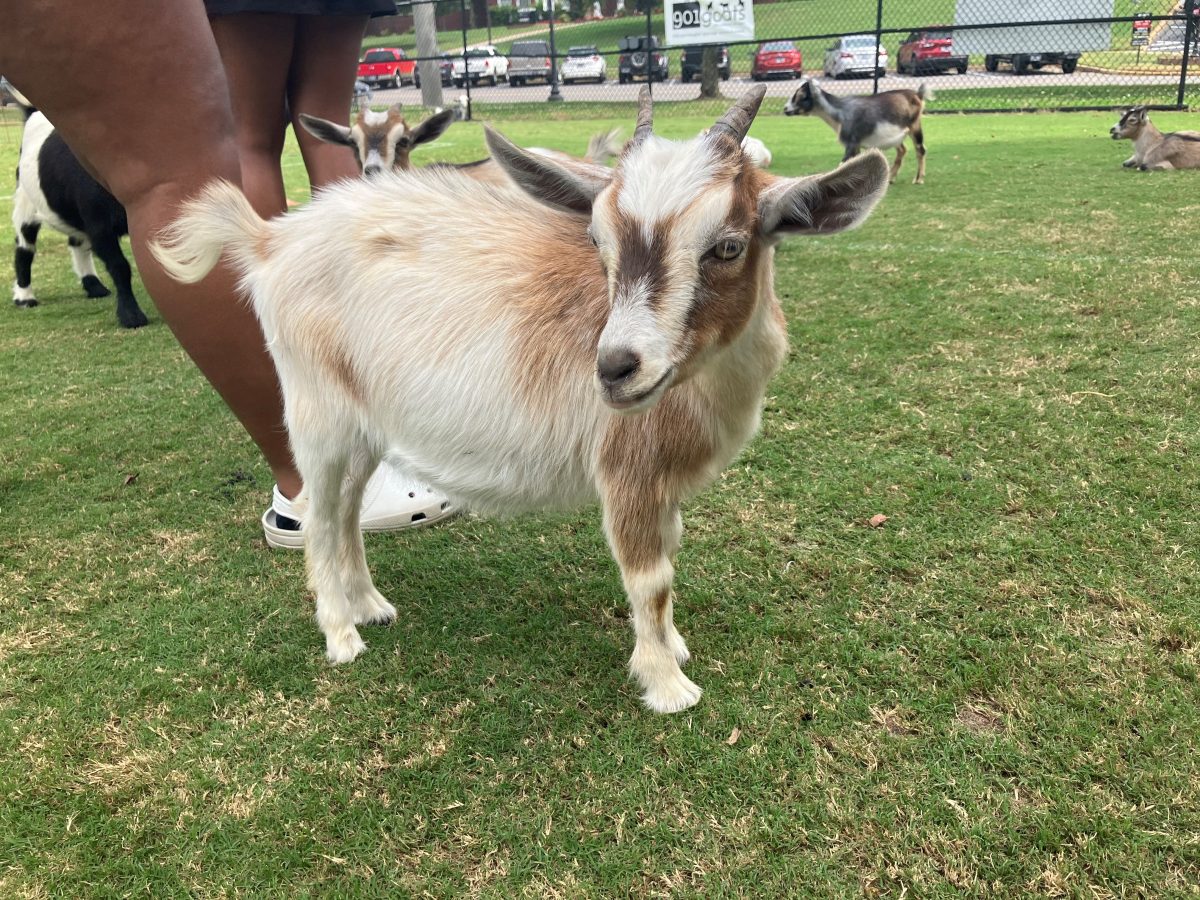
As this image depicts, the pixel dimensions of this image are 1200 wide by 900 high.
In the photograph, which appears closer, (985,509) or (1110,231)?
(985,509)

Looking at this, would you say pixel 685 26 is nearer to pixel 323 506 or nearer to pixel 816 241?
pixel 816 241

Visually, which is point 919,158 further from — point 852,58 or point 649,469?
point 852,58

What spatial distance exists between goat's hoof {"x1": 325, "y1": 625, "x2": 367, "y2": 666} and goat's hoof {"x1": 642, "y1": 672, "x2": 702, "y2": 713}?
79cm

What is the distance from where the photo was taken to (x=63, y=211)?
5008 millimetres

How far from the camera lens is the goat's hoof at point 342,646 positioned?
7.05ft

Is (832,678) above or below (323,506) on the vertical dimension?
below

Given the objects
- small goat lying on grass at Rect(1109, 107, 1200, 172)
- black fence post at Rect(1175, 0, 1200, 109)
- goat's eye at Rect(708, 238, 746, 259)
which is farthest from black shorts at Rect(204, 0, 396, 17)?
black fence post at Rect(1175, 0, 1200, 109)

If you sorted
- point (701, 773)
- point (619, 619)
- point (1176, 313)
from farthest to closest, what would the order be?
1. point (1176, 313)
2. point (619, 619)
3. point (701, 773)

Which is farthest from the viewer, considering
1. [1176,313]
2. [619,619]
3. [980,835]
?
[1176,313]

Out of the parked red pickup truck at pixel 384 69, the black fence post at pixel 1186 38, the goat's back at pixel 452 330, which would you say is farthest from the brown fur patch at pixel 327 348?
the parked red pickup truck at pixel 384 69

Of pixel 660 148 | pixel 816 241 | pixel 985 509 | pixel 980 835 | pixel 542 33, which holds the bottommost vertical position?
pixel 980 835

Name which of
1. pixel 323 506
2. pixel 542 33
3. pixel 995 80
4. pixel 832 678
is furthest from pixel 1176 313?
pixel 542 33

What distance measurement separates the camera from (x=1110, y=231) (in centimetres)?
565

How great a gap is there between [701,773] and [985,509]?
1409mm
